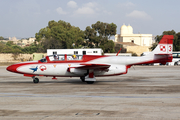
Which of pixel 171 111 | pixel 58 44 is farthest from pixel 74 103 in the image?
pixel 58 44

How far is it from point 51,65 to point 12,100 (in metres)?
6.37

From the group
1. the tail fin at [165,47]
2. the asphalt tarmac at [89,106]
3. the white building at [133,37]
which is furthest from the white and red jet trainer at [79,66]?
the white building at [133,37]

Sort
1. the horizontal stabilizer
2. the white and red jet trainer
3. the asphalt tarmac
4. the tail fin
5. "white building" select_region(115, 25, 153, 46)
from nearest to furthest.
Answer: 1. the asphalt tarmac
2. the horizontal stabilizer
3. the white and red jet trainer
4. the tail fin
5. "white building" select_region(115, 25, 153, 46)

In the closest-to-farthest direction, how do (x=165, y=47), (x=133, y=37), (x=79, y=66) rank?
(x=79, y=66)
(x=165, y=47)
(x=133, y=37)

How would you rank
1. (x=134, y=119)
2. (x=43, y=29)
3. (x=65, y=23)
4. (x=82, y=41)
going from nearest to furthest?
(x=134, y=119) < (x=82, y=41) < (x=43, y=29) < (x=65, y=23)

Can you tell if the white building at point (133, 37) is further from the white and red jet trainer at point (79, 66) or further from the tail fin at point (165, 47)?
the white and red jet trainer at point (79, 66)

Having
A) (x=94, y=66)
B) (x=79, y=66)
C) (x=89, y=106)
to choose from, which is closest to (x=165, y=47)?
(x=94, y=66)

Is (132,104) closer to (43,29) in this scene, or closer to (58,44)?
(58,44)

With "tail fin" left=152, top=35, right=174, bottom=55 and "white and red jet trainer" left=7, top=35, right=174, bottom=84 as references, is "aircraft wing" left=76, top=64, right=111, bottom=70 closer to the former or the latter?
"white and red jet trainer" left=7, top=35, right=174, bottom=84

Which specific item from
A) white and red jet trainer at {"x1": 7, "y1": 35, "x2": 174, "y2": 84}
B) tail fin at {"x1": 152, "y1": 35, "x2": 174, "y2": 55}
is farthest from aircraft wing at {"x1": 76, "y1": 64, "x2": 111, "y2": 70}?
tail fin at {"x1": 152, "y1": 35, "x2": 174, "y2": 55}

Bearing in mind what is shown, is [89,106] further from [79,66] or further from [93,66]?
[79,66]

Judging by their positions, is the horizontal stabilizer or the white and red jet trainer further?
the white and red jet trainer

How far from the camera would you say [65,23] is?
4259 inches

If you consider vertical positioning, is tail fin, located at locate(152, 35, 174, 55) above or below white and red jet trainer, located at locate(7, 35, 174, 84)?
above
